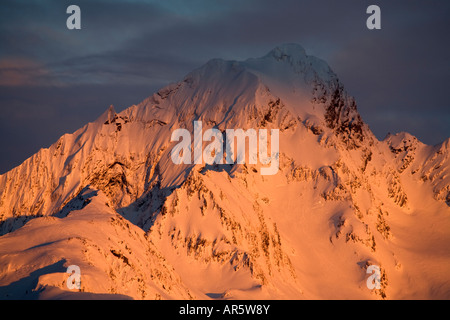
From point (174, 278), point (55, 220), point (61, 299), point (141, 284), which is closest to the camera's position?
point (61, 299)

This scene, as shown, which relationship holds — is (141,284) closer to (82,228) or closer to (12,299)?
(82,228)

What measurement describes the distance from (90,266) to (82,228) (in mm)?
24030

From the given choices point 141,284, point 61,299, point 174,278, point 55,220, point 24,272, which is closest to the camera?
point 61,299

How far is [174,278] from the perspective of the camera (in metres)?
171

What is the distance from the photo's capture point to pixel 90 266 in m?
127

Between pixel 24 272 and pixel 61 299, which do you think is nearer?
pixel 61 299
